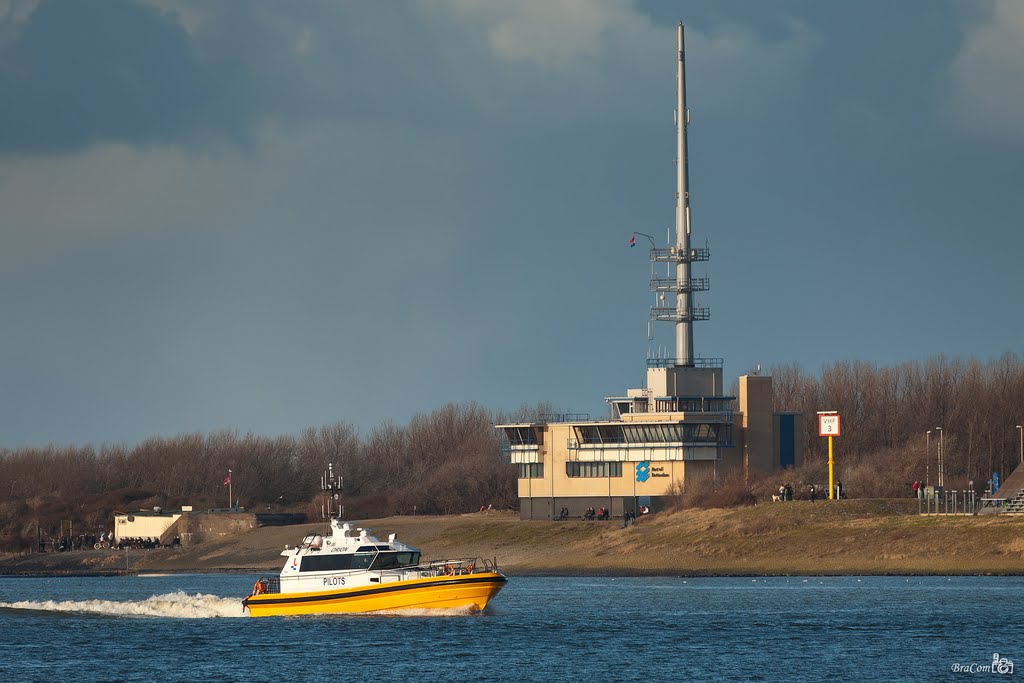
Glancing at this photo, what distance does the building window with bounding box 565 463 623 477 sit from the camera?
160m

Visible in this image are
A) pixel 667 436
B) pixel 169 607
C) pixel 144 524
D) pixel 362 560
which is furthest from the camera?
pixel 144 524

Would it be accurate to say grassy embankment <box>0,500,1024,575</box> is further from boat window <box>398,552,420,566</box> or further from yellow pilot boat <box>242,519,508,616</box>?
boat window <box>398,552,420,566</box>

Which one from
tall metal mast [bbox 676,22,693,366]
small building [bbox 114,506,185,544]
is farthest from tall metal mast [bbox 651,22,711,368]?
small building [bbox 114,506,185,544]

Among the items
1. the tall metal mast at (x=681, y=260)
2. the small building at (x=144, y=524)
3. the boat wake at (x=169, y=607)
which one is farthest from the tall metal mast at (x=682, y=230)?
the boat wake at (x=169, y=607)

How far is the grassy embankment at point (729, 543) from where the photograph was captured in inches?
4505

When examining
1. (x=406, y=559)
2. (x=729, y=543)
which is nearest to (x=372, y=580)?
(x=406, y=559)

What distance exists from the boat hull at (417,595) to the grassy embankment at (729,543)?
42699 millimetres

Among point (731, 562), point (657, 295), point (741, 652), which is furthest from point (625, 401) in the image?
point (741, 652)

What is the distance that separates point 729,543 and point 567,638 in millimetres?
53333

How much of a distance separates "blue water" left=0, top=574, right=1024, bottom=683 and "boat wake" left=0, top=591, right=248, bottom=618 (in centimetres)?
12

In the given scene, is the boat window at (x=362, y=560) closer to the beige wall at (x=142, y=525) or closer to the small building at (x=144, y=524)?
the small building at (x=144, y=524)

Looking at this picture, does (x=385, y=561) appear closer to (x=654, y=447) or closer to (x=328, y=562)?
(x=328, y=562)

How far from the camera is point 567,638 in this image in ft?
251

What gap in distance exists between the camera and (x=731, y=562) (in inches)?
4921
